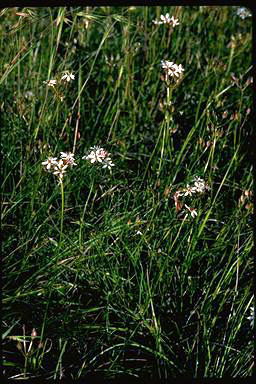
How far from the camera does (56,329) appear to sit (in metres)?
1.63

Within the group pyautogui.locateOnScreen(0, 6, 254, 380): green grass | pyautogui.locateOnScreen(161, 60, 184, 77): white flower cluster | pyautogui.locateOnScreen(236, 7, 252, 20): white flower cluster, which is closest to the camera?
pyautogui.locateOnScreen(0, 6, 254, 380): green grass

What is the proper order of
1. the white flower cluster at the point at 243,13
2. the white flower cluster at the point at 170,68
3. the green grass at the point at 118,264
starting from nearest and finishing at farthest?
the green grass at the point at 118,264
the white flower cluster at the point at 170,68
the white flower cluster at the point at 243,13

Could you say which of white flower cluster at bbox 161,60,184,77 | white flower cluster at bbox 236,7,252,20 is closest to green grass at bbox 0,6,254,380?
white flower cluster at bbox 161,60,184,77

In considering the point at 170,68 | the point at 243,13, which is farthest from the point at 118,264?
the point at 243,13

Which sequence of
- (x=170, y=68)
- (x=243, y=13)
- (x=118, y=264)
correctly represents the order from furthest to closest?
(x=243, y=13) < (x=170, y=68) < (x=118, y=264)

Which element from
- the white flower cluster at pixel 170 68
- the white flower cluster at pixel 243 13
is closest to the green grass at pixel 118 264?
the white flower cluster at pixel 170 68

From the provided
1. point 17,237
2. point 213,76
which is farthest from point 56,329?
point 213,76

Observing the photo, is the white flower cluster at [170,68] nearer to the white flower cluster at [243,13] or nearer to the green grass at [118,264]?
the green grass at [118,264]

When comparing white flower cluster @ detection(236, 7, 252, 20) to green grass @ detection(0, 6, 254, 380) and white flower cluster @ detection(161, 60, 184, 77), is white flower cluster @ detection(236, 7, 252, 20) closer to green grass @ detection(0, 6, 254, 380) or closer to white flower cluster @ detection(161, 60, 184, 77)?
green grass @ detection(0, 6, 254, 380)

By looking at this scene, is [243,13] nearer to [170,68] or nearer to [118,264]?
[170,68]

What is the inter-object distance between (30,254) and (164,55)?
1262 mm

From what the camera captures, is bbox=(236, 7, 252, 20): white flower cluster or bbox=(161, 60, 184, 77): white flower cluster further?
bbox=(236, 7, 252, 20): white flower cluster

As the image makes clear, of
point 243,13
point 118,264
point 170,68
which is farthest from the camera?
point 243,13

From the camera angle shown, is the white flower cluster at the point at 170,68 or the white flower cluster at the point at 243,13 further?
the white flower cluster at the point at 243,13
